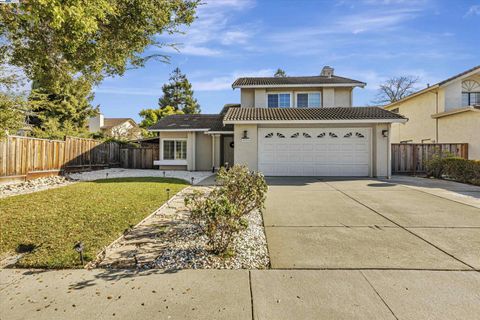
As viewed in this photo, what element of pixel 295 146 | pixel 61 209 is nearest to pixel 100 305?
pixel 61 209

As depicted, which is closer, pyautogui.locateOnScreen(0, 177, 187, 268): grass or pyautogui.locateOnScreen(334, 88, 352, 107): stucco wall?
pyautogui.locateOnScreen(0, 177, 187, 268): grass

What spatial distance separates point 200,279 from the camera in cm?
337

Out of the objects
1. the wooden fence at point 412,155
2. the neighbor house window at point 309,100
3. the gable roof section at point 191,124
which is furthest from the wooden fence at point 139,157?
the wooden fence at point 412,155

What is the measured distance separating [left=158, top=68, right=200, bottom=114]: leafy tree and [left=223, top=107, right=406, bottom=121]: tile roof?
95.2 ft

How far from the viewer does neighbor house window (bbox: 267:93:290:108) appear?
17766 mm

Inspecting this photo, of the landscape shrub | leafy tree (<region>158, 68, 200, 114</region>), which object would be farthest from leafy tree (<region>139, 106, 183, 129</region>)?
the landscape shrub

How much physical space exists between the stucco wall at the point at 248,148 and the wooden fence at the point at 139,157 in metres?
9.75

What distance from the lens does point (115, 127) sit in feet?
130

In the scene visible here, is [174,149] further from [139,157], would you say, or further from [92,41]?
[92,41]

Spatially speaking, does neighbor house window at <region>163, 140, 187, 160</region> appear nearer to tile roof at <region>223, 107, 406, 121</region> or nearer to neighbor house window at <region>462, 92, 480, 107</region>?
tile roof at <region>223, 107, 406, 121</region>

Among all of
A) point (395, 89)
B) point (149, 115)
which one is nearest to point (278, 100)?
point (149, 115)

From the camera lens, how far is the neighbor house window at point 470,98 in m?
19.4

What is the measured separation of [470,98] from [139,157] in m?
26.2

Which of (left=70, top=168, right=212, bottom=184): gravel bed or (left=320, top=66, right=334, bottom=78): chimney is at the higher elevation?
(left=320, top=66, right=334, bottom=78): chimney
